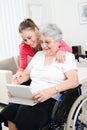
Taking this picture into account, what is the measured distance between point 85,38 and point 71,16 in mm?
526

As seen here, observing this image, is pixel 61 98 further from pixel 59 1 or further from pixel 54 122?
pixel 59 1

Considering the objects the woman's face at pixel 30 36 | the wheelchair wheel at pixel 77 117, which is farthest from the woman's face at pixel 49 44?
the wheelchair wheel at pixel 77 117

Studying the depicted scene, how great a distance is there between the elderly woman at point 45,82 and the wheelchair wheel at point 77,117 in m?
0.12

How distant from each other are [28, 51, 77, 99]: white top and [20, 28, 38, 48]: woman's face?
0.49 ft

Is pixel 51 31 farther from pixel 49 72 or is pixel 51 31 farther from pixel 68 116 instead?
pixel 68 116

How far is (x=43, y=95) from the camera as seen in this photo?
5.21 feet

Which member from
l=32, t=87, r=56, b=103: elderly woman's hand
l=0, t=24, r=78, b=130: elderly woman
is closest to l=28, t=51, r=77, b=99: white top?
l=0, t=24, r=78, b=130: elderly woman

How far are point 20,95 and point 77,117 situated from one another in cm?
44

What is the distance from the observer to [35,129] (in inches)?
61.9

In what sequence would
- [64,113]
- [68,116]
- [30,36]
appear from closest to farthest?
[68,116], [64,113], [30,36]

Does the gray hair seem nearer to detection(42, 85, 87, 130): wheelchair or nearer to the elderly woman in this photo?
the elderly woman

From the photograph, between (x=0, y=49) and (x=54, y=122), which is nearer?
(x=54, y=122)

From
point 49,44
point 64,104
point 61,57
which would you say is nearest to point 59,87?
point 64,104

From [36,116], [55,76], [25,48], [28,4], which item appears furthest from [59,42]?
[28,4]
